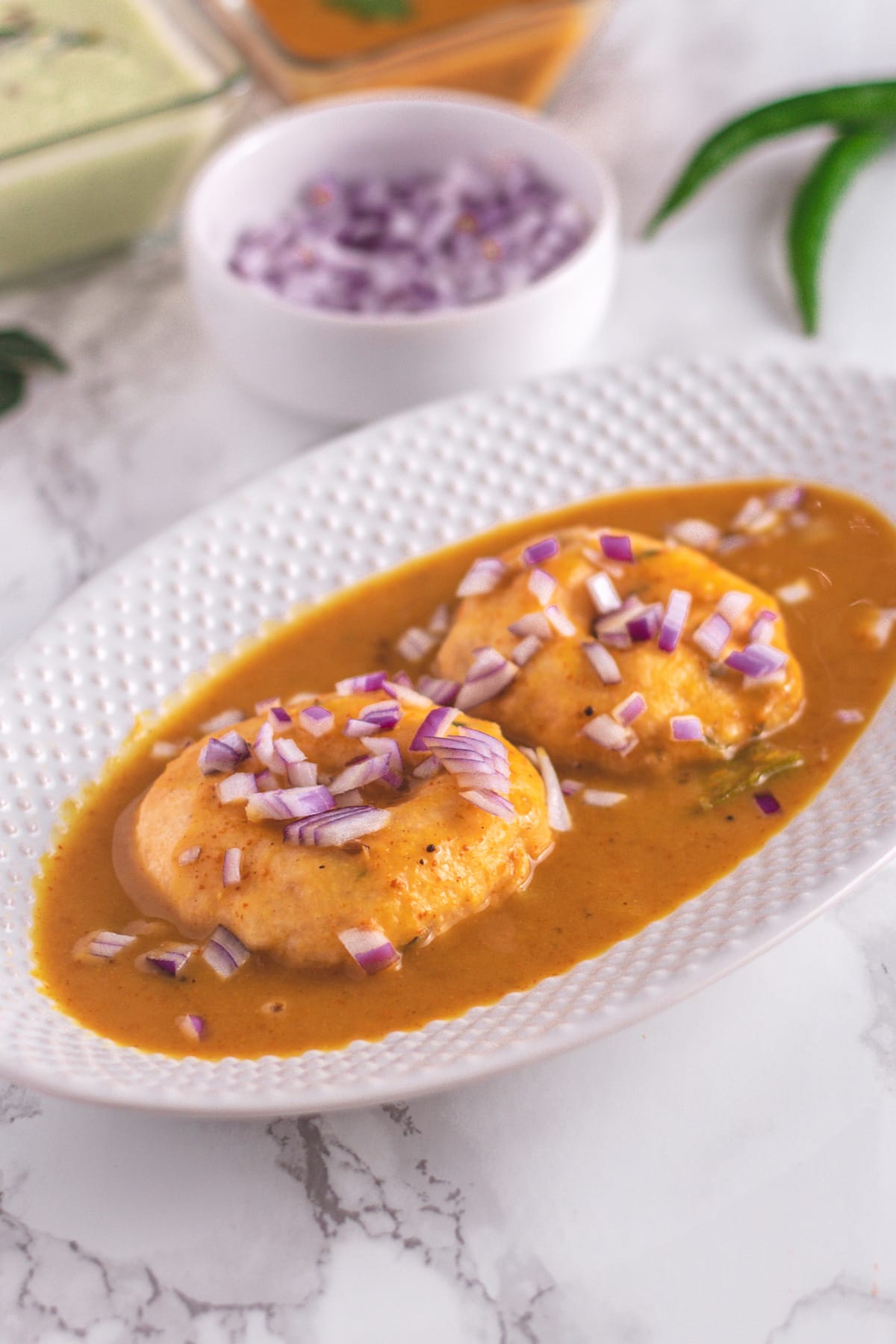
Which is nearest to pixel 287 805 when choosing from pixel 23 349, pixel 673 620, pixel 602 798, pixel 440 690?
pixel 440 690

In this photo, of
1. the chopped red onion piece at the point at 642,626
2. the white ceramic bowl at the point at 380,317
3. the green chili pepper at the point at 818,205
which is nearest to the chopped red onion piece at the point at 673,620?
the chopped red onion piece at the point at 642,626

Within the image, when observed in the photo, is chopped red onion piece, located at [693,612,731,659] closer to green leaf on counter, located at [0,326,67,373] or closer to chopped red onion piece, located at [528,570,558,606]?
chopped red onion piece, located at [528,570,558,606]

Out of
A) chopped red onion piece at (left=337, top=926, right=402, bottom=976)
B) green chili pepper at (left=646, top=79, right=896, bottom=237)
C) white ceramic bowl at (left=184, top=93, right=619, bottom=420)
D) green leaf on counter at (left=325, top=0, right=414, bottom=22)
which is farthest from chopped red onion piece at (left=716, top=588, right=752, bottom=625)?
green leaf on counter at (left=325, top=0, right=414, bottom=22)

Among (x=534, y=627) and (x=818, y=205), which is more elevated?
(x=534, y=627)

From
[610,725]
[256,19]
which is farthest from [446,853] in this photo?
[256,19]

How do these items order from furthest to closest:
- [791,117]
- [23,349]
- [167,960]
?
[791,117] < [23,349] < [167,960]

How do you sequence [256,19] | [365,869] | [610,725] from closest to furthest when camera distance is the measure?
[365,869] → [610,725] → [256,19]

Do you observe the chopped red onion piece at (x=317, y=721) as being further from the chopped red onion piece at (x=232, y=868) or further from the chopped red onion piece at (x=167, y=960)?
the chopped red onion piece at (x=167, y=960)

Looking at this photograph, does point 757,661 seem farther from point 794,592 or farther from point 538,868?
point 538,868

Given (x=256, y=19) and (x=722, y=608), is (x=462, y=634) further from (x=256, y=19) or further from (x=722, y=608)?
(x=256, y=19)
